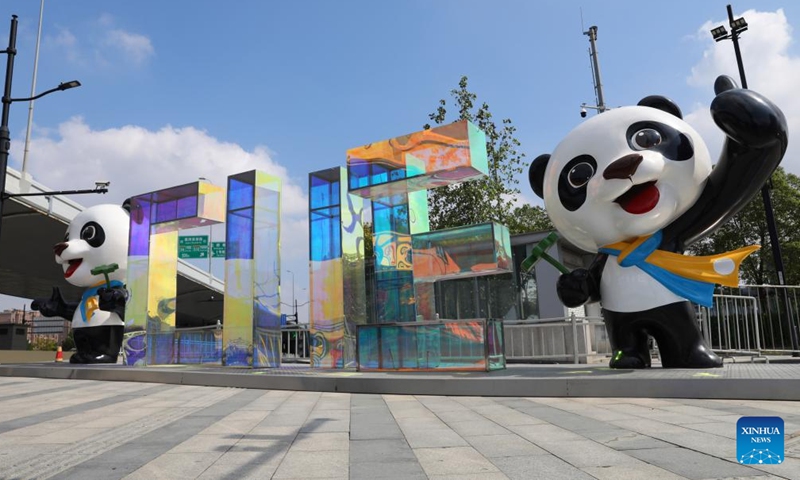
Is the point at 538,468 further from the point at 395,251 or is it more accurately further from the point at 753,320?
the point at 753,320

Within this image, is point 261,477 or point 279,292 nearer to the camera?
point 261,477

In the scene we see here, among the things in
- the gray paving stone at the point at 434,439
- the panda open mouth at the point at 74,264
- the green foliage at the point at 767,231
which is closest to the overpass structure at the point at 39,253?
the panda open mouth at the point at 74,264

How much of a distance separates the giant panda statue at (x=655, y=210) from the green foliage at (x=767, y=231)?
19978mm

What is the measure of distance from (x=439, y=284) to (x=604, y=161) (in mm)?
10957

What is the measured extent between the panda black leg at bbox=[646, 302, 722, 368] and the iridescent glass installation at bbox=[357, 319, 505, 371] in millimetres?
2999

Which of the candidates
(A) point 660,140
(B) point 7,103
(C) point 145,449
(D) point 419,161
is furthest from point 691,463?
(B) point 7,103

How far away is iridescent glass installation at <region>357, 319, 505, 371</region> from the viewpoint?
10484mm

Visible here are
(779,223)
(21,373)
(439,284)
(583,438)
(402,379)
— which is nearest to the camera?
(583,438)

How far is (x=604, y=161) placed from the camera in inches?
343

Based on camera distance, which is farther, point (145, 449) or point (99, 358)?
point (99, 358)

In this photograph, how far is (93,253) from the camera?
15797 millimetres

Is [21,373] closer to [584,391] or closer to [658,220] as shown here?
[584,391]

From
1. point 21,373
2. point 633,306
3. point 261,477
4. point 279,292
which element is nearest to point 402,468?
point 261,477

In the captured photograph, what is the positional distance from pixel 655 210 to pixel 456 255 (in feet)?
13.5
